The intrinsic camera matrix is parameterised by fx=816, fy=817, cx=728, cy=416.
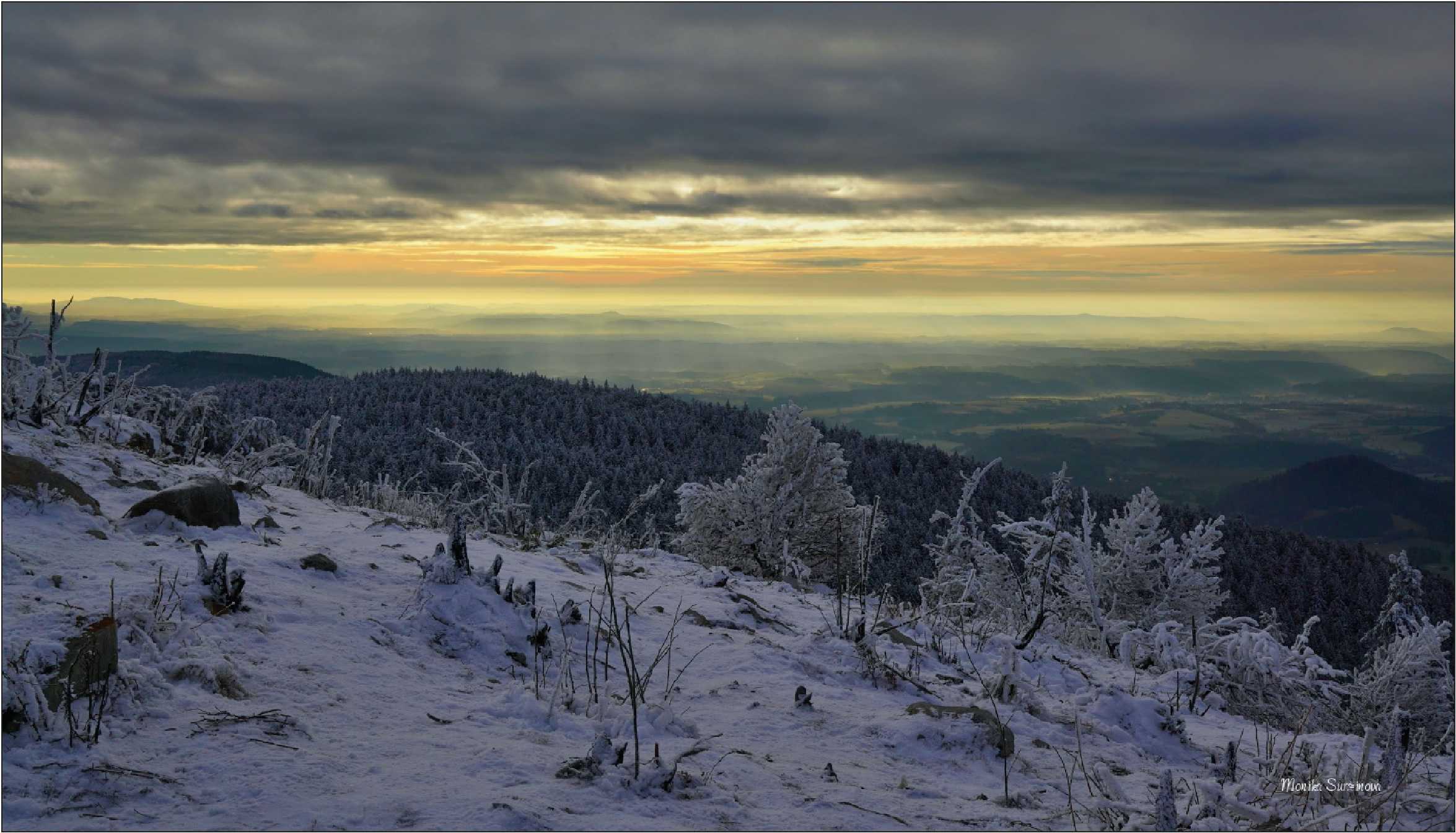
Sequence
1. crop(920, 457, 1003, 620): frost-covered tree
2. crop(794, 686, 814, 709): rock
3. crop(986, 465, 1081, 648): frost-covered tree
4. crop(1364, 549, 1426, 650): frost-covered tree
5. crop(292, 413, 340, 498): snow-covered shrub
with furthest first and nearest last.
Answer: crop(1364, 549, 1426, 650): frost-covered tree → crop(292, 413, 340, 498): snow-covered shrub → crop(920, 457, 1003, 620): frost-covered tree → crop(986, 465, 1081, 648): frost-covered tree → crop(794, 686, 814, 709): rock

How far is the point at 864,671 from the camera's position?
5117 mm

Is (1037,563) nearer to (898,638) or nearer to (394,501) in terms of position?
(898,638)

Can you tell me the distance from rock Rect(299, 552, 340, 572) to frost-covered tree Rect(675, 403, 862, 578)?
13.6 meters

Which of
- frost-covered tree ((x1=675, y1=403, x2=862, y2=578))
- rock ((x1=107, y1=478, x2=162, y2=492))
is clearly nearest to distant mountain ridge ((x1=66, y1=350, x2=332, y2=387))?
frost-covered tree ((x1=675, y1=403, x2=862, y2=578))

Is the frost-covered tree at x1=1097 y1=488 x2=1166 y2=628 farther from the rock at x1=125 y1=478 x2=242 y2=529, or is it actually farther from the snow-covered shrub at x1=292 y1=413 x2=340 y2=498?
the rock at x1=125 y1=478 x2=242 y2=529

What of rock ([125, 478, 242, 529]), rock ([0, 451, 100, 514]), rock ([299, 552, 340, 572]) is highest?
rock ([0, 451, 100, 514])

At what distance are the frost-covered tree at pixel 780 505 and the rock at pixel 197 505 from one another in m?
13.2

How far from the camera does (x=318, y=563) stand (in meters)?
5.21

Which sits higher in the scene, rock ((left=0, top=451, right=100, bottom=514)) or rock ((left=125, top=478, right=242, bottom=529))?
rock ((left=0, top=451, right=100, bottom=514))

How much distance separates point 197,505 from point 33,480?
0.91 m

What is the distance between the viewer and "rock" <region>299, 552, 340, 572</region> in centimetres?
518

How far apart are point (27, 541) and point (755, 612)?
457cm

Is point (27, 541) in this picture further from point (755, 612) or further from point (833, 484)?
point (833, 484)

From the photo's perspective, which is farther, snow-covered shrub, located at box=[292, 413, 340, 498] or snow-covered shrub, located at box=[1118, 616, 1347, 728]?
snow-covered shrub, located at box=[292, 413, 340, 498]
